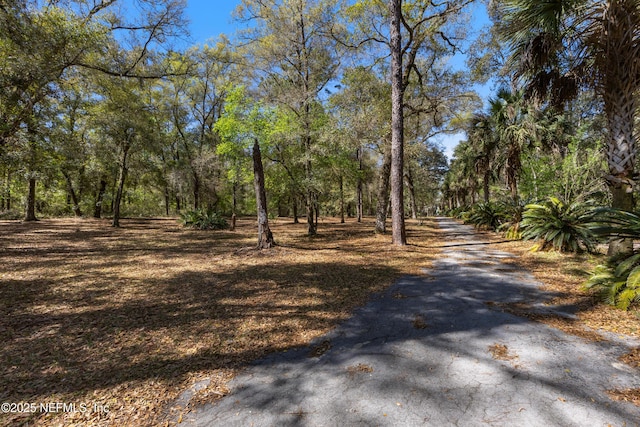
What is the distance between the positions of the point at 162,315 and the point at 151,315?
16cm

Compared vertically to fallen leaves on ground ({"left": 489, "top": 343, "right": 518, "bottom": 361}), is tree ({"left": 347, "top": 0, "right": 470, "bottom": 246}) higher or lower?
higher

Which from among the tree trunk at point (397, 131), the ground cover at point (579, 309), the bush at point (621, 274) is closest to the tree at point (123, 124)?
the tree trunk at point (397, 131)

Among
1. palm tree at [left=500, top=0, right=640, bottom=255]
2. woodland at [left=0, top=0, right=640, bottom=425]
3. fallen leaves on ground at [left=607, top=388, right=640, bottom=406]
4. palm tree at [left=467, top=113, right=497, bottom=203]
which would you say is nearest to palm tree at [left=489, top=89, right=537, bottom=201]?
woodland at [left=0, top=0, right=640, bottom=425]

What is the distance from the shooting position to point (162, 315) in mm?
4359

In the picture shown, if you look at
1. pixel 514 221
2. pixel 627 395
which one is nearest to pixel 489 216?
pixel 514 221

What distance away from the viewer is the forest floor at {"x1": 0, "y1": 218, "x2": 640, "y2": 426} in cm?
257

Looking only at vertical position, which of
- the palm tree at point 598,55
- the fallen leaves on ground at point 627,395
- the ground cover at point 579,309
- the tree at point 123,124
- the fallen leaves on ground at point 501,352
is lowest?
the fallen leaves on ground at point 501,352

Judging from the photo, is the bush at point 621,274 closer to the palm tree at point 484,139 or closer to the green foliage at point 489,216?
the green foliage at point 489,216

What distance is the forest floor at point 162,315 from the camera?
2.57 meters

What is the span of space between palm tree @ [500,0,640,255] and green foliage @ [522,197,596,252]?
109 centimetres

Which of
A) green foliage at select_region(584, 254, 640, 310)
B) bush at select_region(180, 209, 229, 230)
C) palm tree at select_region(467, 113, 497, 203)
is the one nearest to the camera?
green foliage at select_region(584, 254, 640, 310)

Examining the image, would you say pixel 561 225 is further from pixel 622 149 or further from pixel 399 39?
pixel 399 39

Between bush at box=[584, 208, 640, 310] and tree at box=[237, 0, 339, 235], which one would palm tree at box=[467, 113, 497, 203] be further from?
bush at box=[584, 208, 640, 310]

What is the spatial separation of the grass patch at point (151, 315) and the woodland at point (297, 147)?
0.04m
